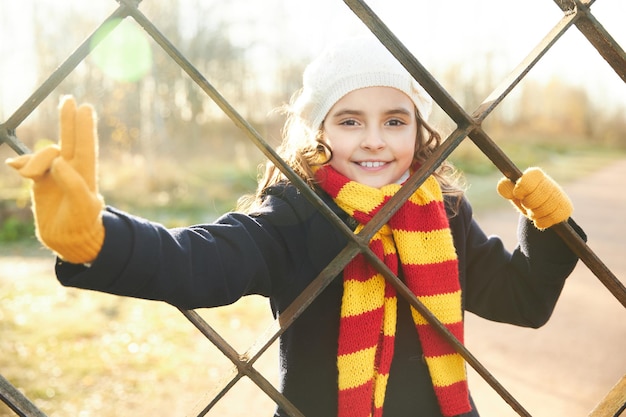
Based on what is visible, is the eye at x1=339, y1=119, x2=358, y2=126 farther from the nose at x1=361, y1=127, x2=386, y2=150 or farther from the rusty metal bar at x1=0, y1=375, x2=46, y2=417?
the rusty metal bar at x1=0, y1=375, x2=46, y2=417

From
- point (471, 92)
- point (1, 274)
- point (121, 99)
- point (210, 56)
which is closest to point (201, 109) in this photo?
point (210, 56)

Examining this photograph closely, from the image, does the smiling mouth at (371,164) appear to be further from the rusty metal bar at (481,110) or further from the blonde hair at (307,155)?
the rusty metal bar at (481,110)

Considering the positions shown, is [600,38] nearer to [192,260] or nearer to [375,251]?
[375,251]

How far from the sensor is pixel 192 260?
1.07m

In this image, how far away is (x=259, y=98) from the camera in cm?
1730

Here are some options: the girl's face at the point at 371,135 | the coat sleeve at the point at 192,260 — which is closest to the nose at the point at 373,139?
the girl's face at the point at 371,135

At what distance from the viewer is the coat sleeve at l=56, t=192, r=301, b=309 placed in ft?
3.04

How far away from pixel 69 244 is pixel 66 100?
8.3 inches

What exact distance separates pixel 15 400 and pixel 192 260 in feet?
1.25

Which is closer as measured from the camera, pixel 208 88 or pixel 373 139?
pixel 208 88

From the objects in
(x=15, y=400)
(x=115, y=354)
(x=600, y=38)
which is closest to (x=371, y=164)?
(x=600, y=38)

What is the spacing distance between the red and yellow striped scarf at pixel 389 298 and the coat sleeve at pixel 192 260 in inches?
6.7

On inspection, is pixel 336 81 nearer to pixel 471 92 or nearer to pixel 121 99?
pixel 121 99

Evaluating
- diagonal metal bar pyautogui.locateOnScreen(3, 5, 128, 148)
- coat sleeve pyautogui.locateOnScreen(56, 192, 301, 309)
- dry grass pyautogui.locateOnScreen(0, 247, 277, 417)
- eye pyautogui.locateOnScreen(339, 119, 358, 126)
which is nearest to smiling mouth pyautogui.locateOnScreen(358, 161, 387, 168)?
eye pyautogui.locateOnScreen(339, 119, 358, 126)
